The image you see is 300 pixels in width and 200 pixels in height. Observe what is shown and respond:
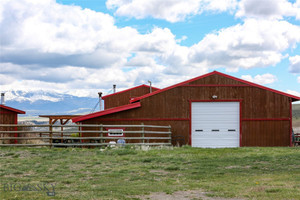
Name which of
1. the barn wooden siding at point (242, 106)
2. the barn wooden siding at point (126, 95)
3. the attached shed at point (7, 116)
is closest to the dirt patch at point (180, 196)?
the barn wooden siding at point (242, 106)

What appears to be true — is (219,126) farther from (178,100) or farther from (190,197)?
(190,197)

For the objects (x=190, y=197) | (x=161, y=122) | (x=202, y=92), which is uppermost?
(x=202, y=92)

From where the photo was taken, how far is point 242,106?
2572 centimetres

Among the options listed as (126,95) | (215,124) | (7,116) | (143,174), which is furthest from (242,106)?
(7,116)

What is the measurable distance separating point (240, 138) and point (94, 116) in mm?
9431

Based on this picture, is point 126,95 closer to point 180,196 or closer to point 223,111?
point 223,111

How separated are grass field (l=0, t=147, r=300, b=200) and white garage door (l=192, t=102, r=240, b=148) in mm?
7470

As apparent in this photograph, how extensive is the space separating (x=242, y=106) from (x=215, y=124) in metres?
2.08

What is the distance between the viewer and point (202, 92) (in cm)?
2562

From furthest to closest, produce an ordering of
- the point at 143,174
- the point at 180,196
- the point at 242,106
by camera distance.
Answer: the point at 242,106 < the point at 143,174 < the point at 180,196

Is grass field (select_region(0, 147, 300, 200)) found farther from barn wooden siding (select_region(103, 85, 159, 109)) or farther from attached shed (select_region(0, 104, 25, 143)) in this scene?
barn wooden siding (select_region(103, 85, 159, 109))

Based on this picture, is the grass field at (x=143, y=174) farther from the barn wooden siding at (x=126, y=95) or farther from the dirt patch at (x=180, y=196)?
the barn wooden siding at (x=126, y=95)

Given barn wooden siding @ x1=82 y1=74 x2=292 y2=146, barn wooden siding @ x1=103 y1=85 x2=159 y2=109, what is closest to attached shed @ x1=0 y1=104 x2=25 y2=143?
barn wooden siding @ x1=103 y1=85 x2=159 y2=109

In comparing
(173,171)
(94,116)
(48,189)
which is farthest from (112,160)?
(94,116)
